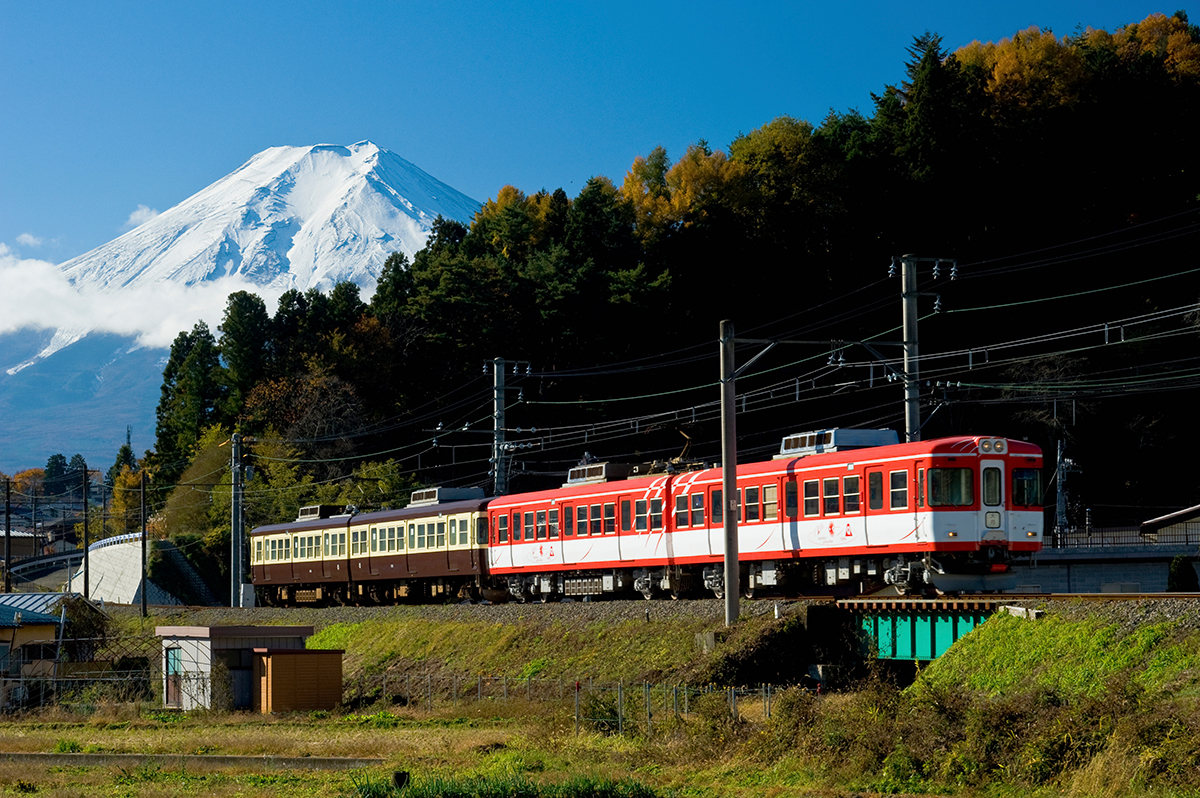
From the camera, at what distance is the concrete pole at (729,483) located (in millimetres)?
26984

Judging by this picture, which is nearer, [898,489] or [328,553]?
[898,489]

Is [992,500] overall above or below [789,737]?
above

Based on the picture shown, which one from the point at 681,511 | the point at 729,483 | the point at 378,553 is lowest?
the point at 378,553

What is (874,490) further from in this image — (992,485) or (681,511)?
(681,511)

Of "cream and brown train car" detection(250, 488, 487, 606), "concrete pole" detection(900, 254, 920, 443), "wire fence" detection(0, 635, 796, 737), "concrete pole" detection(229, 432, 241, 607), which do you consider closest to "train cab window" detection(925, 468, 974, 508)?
"concrete pole" detection(900, 254, 920, 443)

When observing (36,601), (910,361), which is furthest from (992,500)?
(36,601)

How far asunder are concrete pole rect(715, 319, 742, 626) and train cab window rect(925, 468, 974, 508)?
13.2ft

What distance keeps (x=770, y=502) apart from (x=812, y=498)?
4.99 ft

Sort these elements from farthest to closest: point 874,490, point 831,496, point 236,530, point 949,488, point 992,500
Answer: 1. point 236,530
2. point 831,496
3. point 874,490
4. point 992,500
5. point 949,488

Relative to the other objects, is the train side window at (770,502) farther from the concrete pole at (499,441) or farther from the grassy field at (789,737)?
the concrete pole at (499,441)

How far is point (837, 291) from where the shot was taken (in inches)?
2702

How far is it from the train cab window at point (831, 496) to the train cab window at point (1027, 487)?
12.1 ft

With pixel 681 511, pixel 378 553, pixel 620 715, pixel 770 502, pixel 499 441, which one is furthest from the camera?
pixel 499 441

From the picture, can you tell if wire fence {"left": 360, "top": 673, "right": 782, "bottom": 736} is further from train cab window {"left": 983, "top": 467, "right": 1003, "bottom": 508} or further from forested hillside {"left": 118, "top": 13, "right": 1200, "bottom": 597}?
forested hillside {"left": 118, "top": 13, "right": 1200, "bottom": 597}
